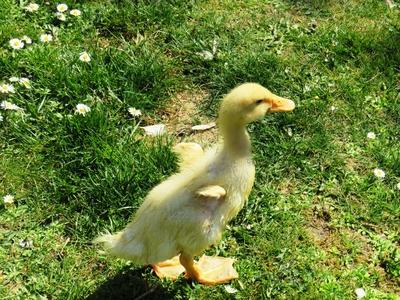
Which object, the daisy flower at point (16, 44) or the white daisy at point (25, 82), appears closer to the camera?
the white daisy at point (25, 82)

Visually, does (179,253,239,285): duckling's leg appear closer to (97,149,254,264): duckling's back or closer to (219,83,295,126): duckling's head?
(97,149,254,264): duckling's back

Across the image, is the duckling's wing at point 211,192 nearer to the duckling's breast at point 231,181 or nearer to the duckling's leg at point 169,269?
the duckling's breast at point 231,181

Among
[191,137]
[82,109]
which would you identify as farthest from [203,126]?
[82,109]

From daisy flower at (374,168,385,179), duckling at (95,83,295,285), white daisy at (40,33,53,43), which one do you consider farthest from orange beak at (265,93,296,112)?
white daisy at (40,33,53,43)

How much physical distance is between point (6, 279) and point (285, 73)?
283 centimetres

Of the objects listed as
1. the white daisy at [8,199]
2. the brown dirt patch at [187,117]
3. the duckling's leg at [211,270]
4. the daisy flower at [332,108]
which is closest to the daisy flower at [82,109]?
the brown dirt patch at [187,117]

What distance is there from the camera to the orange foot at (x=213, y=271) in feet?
12.2

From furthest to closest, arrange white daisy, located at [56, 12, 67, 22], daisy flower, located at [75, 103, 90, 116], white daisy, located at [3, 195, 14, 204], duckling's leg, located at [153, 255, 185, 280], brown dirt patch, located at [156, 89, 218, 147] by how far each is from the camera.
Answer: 1. white daisy, located at [56, 12, 67, 22]
2. brown dirt patch, located at [156, 89, 218, 147]
3. daisy flower, located at [75, 103, 90, 116]
4. white daisy, located at [3, 195, 14, 204]
5. duckling's leg, located at [153, 255, 185, 280]

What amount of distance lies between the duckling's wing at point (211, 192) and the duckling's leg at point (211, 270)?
2.00 ft

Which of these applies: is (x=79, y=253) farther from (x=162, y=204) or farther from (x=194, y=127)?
(x=194, y=127)

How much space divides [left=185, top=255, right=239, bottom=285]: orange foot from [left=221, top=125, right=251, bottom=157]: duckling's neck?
850 mm

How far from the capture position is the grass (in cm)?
385

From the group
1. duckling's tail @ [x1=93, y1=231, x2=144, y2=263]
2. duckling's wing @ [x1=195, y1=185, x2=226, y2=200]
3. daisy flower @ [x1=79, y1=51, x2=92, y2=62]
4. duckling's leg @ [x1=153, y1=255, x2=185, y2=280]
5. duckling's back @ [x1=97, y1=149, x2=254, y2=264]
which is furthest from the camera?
daisy flower @ [x1=79, y1=51, x2=92, y2=62]

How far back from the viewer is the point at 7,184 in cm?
416
